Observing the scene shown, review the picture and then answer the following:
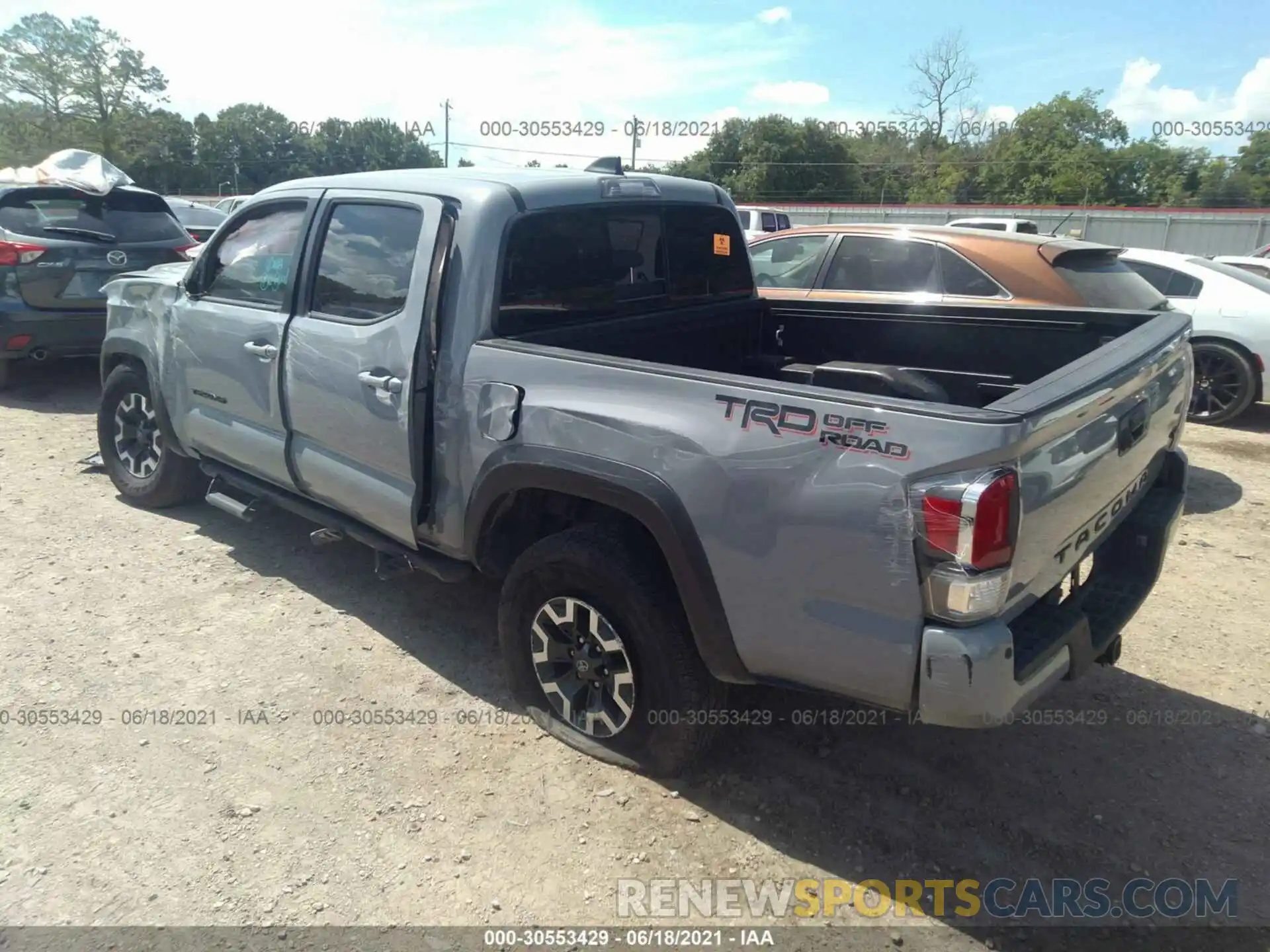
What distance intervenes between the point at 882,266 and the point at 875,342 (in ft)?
7.81

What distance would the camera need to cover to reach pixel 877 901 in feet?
8.58

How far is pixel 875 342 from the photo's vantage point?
13.9ft

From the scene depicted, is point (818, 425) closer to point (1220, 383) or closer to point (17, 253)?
point (1220, 383)

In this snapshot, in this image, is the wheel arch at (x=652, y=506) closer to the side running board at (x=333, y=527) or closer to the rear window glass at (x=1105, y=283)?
the side running board at (x=333, y=527)

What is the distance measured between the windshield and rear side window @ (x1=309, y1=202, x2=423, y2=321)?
741 cm

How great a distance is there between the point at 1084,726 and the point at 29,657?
4.32 metres

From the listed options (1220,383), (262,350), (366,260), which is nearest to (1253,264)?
(1220,383)

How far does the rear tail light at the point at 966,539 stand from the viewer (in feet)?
6.89

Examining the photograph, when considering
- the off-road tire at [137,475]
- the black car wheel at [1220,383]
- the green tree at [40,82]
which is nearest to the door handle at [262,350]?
the off-road tire at [137,475]

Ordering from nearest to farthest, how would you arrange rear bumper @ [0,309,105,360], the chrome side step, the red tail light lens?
1. the red tail light lens
2. the chrome side step
3. rear bumper @ [0,309,105,360]

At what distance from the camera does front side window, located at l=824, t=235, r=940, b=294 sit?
618 cm

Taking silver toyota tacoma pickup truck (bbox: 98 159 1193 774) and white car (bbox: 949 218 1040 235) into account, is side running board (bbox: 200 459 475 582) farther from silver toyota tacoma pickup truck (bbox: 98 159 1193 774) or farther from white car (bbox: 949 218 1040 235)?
white car (bbox: 949 218 1040 235)

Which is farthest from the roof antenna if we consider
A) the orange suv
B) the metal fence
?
the metal fence

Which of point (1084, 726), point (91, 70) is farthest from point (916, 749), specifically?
point (91, 70)
